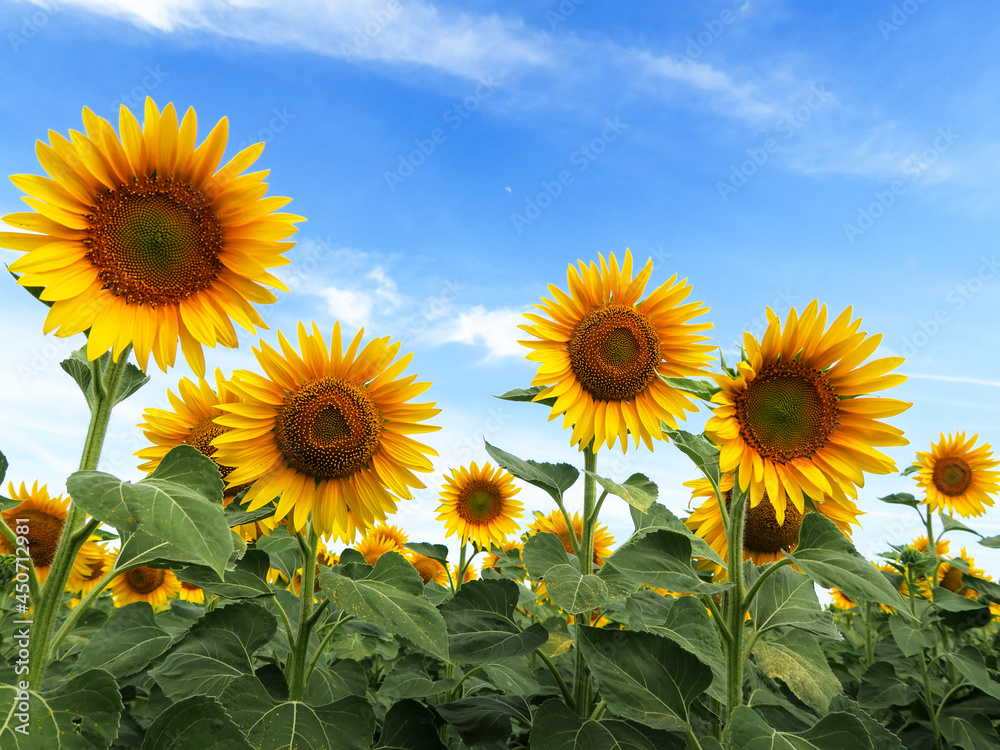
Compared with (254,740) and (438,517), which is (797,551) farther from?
(438,517)

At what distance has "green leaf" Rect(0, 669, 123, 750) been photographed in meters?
1.88

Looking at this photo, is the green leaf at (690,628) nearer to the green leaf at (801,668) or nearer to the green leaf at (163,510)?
the green leaf at (801,668)

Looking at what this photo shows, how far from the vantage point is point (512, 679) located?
10.8ft

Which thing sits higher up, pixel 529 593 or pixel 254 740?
pixel 529 593

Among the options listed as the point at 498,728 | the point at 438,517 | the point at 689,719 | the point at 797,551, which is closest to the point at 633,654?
the point at 689,719

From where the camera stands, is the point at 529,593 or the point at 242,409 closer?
the point at 242,409

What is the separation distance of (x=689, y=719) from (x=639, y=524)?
40.9 inches

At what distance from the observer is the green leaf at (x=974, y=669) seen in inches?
171

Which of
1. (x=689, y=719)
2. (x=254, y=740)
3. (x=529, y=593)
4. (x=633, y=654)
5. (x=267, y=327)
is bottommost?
(x=254, y=740)

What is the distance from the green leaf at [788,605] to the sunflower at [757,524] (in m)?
0.35

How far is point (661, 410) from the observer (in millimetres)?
3893

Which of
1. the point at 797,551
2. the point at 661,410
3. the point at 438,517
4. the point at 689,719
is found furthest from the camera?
the point at 438,517

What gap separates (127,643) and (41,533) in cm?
206

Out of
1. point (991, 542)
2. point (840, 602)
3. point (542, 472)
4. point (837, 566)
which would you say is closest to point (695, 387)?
point (542, 472)
